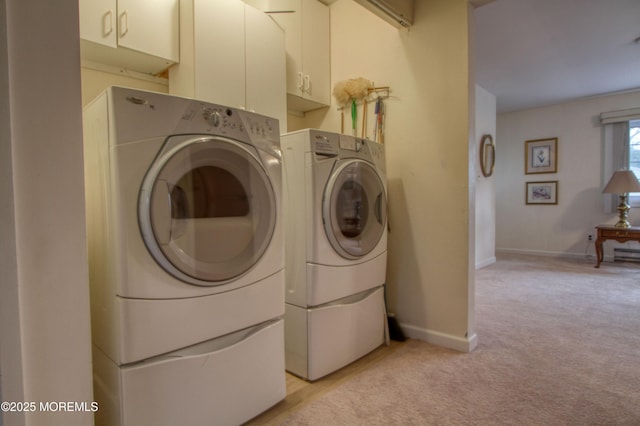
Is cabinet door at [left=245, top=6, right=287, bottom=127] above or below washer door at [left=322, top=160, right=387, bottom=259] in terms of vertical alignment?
above

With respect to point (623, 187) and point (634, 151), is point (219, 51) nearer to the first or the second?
point (623, 187)

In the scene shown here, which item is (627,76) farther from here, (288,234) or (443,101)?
(288,234)

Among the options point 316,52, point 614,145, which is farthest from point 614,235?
point 316,52

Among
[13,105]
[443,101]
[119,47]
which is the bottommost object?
[13,105]

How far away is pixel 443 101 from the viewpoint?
2.09 meters

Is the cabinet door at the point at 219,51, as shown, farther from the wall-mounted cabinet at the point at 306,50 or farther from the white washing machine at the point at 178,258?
the white washing machine at the point at 178,258

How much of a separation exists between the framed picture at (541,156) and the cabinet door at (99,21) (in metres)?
5.73

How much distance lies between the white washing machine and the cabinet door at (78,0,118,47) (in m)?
0.61

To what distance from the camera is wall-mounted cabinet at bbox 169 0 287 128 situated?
5.98 feet

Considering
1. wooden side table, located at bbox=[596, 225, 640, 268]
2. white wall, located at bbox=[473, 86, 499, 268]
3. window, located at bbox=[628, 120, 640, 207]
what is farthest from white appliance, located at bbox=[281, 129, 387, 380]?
window, located at bbox=[628, 120, 640, 207]

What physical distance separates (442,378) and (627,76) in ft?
14.9

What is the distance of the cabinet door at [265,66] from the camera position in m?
2.08

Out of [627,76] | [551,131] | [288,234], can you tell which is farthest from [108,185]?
[551,131]

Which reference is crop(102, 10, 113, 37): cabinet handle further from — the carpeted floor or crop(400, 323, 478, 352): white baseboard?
crop(400, 323, 478, 352): white baseboard
